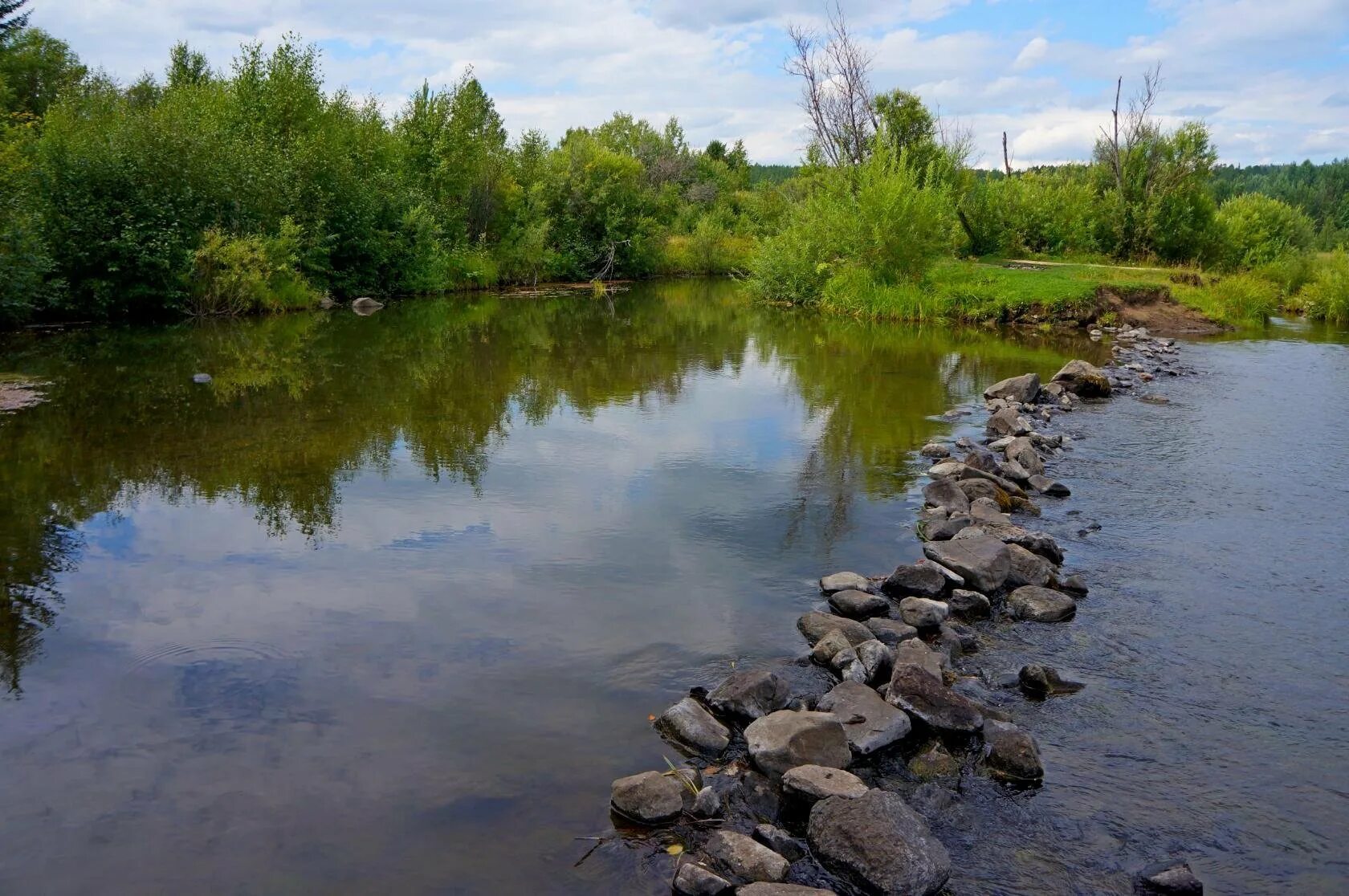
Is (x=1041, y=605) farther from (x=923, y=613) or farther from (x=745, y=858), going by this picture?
(x=745, y=858)

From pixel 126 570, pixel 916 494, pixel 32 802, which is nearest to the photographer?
pixel 32 802

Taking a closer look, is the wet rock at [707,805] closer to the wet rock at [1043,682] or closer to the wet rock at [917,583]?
the wet rock at [1043,682]

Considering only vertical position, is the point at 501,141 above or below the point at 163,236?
above

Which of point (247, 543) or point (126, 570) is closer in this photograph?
point (126, 570)

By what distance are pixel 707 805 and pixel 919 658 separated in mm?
2295

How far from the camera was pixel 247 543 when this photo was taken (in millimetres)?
9305

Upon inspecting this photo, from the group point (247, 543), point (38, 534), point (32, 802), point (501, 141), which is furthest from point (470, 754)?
point (501, 141)

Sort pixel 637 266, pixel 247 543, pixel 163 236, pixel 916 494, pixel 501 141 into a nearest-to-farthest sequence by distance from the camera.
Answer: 1. pixel 247 543
2. pixel 916 494
3. pixel 163 236
4. pixel 501 141
5. pixel 637 266

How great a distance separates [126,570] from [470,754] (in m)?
4.84

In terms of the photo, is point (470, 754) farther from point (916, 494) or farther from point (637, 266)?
point (637, 266)

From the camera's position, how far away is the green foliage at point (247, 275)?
90.3 ft

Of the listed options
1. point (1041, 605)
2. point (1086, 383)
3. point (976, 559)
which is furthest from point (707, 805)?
point (1086, 383)

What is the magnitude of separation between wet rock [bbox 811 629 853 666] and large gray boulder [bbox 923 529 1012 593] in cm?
195

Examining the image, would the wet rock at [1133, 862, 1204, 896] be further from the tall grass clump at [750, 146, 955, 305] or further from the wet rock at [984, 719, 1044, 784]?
the tall grass clump at [750, 146, 955, 305]
